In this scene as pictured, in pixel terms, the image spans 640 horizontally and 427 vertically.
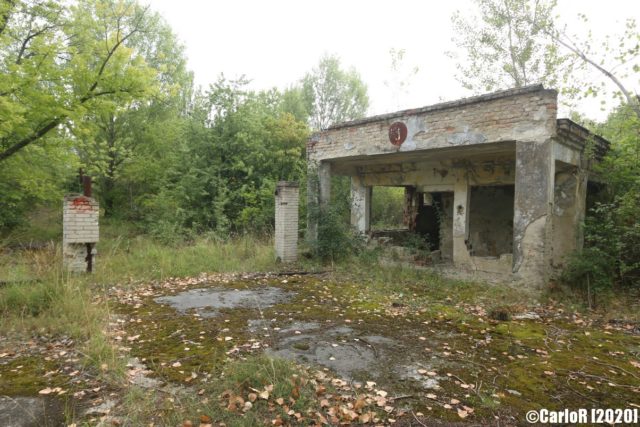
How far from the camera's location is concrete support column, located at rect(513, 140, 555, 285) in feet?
21.8

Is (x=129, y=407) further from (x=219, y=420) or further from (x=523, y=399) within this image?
(x=523, y=399)

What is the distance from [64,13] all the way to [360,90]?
2030cm

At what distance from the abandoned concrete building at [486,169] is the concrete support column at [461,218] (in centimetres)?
3

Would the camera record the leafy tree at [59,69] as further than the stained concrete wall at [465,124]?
Yes

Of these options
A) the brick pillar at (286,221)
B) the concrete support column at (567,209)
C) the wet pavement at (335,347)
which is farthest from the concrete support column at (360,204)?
the wet pavement at (335,347)

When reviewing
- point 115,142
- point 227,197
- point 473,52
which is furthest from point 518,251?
point 115,142

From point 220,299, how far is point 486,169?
760 cm

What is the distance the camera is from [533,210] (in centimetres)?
677

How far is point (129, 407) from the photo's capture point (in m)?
2.74

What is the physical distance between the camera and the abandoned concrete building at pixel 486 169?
6707mm

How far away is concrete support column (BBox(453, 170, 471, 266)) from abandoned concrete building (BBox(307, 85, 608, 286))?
3 centimetres

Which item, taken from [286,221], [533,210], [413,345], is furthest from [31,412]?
[533,210]

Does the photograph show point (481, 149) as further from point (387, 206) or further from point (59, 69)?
point (387, 206)

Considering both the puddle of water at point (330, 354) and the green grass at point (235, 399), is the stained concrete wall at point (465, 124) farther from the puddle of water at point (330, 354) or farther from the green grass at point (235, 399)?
the green grass at point (235, 399)
